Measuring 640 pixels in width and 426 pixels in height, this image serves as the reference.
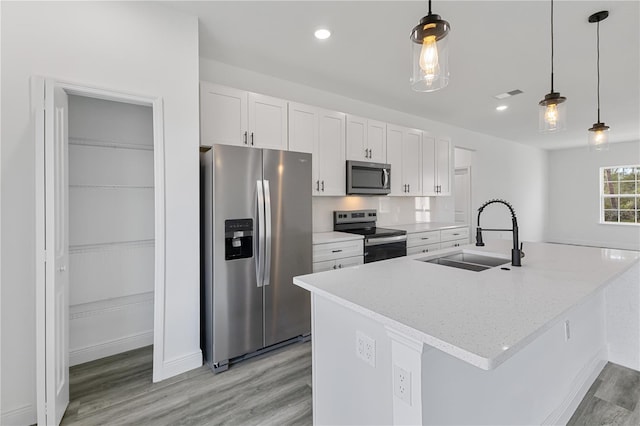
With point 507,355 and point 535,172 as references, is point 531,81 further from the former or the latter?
point 535,172

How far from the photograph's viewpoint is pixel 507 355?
2.73 ft

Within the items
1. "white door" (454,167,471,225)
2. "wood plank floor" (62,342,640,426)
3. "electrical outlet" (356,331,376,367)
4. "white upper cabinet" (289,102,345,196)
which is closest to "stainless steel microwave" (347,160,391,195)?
"white upper cabinet" (289,102,345,196)

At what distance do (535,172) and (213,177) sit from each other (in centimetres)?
911

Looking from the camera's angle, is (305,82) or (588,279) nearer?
(588,279)

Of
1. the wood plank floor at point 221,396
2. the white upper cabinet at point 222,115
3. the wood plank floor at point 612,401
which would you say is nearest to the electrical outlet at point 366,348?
the wood plank floor at point 221,396

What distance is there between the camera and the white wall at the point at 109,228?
2.50 metres

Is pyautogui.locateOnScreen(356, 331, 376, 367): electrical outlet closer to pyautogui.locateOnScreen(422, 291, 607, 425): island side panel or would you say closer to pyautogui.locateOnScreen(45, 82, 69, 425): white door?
pyautogui.locateOnScreen(422, 291, 607, 425): island side panel

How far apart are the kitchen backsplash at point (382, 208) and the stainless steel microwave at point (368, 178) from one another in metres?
0.41

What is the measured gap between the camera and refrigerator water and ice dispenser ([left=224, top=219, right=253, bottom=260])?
242 centimetres

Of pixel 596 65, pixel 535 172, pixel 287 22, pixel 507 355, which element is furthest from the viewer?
pixel 535 172

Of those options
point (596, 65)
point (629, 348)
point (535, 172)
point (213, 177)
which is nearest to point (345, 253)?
point (213, 177)

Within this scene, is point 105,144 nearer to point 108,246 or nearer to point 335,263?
point 108,246

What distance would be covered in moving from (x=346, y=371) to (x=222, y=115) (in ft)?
7.92

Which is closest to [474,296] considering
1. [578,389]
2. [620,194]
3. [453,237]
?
[578,389]
